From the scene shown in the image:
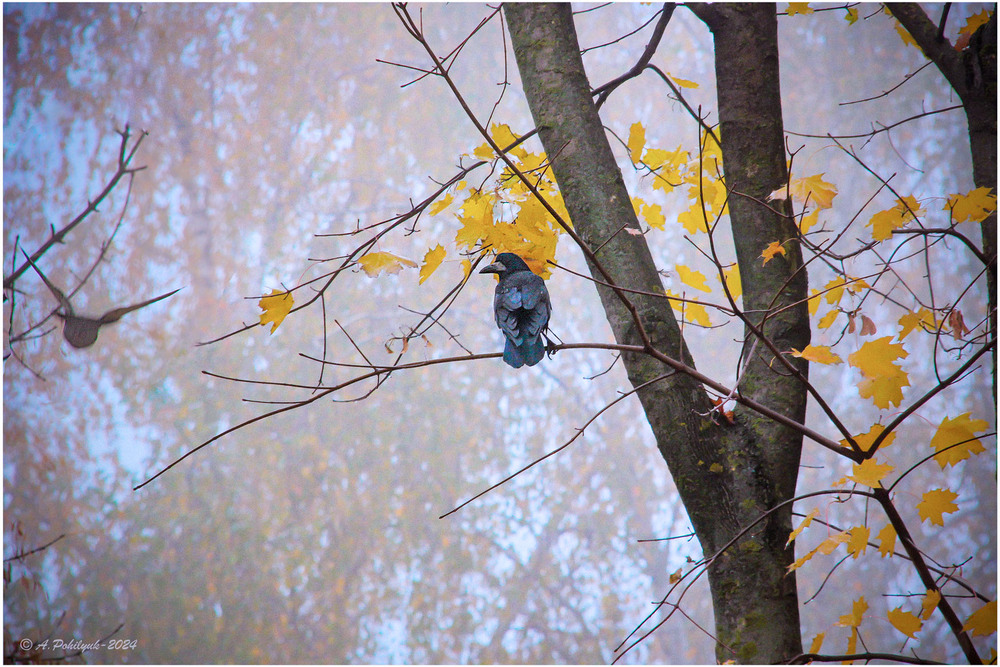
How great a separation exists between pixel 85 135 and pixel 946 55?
9.64ft

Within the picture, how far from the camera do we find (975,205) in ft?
2.87

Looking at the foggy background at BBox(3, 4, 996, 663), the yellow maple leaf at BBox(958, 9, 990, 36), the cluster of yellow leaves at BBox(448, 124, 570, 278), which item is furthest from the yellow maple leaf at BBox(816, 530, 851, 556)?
the foggy background at BBox(3, 4, 996, 663)

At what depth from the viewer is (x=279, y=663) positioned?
249 centimetres

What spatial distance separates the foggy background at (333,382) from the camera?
2533mm

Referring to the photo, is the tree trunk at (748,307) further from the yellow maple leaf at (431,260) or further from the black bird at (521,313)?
the yellow maple leaf at (431,260)

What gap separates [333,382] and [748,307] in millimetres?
2144

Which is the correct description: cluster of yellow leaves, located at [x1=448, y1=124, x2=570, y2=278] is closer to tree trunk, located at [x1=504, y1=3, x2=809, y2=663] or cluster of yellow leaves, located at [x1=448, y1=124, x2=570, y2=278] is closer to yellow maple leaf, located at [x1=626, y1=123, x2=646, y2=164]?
tree trunk, located at [x1=504, y1=3, x2=809, y2=663]

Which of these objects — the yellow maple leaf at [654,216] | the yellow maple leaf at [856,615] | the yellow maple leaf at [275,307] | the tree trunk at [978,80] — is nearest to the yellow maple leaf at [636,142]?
the yellow maple leaf at [654,216]

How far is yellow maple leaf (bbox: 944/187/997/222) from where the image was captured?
2.87 ft

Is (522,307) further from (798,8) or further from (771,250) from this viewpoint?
(798,8)

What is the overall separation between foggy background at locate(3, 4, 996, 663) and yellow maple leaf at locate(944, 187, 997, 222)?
1.80m

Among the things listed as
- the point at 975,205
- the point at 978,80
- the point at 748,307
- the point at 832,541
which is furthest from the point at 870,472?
the point at 978,80

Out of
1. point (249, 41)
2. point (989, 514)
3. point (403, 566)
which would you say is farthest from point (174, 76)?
point (989, 514)

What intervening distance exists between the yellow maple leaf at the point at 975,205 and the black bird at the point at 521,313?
1.85 ft
